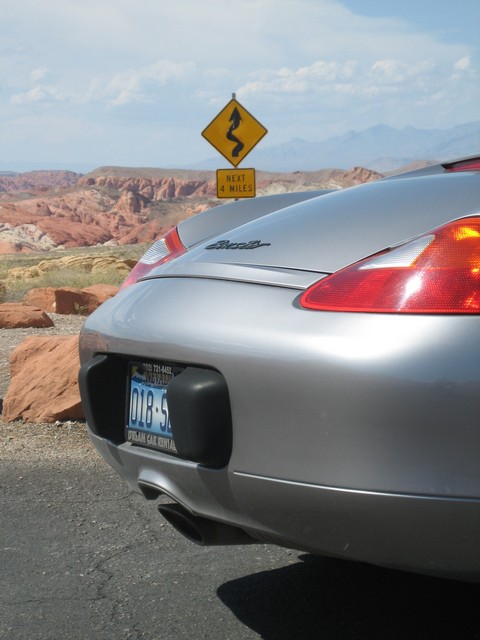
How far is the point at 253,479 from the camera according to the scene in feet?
8.09

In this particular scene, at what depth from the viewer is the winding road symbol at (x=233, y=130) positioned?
16.9 metres

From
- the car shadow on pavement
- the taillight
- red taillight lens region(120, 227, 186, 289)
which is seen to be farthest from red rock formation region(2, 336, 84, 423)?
the taillight

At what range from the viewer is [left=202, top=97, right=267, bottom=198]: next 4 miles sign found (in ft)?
55.3

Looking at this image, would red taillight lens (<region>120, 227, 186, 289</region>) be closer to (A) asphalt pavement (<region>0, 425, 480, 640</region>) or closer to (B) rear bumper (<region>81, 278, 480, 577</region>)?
(B) rear bumper (<region>81, 278, 480, 577</region>)

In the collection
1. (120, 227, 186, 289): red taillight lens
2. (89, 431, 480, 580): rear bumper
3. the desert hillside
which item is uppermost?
(120, 227, 186, 289): red taillight lens

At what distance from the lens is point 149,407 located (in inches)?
113

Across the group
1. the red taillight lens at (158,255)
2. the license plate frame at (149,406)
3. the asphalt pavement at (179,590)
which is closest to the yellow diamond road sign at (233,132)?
the asphalt pavement at (179,590)

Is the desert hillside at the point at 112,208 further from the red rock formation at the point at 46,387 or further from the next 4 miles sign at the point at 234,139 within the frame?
the red rock formation at the point at 46,387

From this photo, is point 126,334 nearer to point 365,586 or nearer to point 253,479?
point 253,479

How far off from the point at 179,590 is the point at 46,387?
3.33 m

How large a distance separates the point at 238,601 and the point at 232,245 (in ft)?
3.99

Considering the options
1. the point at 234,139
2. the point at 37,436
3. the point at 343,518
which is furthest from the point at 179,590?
the point at 234,139

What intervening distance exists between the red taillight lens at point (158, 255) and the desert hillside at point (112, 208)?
68.8 metres

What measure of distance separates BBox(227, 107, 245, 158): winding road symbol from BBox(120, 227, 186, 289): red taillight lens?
1333 centimetres
